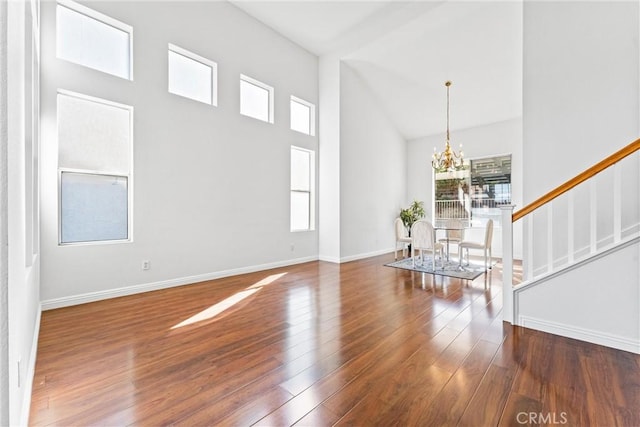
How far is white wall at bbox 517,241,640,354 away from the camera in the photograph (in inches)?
82.4

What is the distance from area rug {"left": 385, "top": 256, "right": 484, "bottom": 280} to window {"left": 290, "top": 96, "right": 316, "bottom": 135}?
3.40m

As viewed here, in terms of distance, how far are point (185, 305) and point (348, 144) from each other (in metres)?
4.48

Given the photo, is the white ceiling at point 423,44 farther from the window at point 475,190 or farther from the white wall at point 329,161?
the window at point 475,190

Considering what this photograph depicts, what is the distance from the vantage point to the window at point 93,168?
10.1ft

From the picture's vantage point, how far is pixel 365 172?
664 cm

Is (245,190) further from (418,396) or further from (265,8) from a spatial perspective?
(418,396)

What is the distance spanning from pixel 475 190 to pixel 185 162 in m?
6.89

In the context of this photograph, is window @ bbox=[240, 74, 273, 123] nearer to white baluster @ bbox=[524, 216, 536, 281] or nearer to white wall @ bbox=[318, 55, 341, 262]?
white wall @ bbox=[318, 55, 341, 262]

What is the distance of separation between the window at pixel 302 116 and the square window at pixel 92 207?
11.2ft

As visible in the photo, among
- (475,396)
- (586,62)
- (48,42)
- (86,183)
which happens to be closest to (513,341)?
(475,396)

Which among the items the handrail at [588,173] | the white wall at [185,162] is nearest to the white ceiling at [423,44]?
the white wall at [185,162]

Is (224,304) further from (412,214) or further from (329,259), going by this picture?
(412,214)

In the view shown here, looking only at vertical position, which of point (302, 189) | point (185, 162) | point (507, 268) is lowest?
point (507, 268)

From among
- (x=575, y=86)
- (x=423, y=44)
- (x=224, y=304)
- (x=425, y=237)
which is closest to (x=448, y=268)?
(x=425, y=237)
